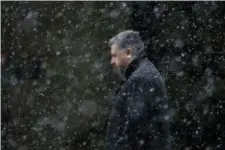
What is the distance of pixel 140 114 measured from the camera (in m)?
4.28

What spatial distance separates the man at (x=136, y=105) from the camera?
428cm

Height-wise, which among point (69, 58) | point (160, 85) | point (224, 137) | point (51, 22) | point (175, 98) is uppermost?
point (51, 22)

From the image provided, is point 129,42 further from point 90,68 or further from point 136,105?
point 90,68

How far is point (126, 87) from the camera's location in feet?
14.5

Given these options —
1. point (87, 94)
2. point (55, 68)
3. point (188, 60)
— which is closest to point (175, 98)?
point (188, 60)

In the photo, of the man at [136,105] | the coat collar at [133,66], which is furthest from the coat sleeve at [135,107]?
the coat collar at [133,66]

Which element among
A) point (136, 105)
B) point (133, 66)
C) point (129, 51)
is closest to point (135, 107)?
point (136, 105)

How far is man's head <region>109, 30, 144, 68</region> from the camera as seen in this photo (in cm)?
448

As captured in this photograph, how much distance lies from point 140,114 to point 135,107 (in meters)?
0.07

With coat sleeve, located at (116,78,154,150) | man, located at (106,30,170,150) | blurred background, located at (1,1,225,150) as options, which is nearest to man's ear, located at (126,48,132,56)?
man, located at (106,30,170,150)

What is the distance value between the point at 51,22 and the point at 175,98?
1.75 m

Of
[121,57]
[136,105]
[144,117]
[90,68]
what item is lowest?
[144,117]

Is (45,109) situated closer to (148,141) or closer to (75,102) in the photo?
(75,102)

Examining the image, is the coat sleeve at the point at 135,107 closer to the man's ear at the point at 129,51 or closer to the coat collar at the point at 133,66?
the coat collar at the point at 133,66
